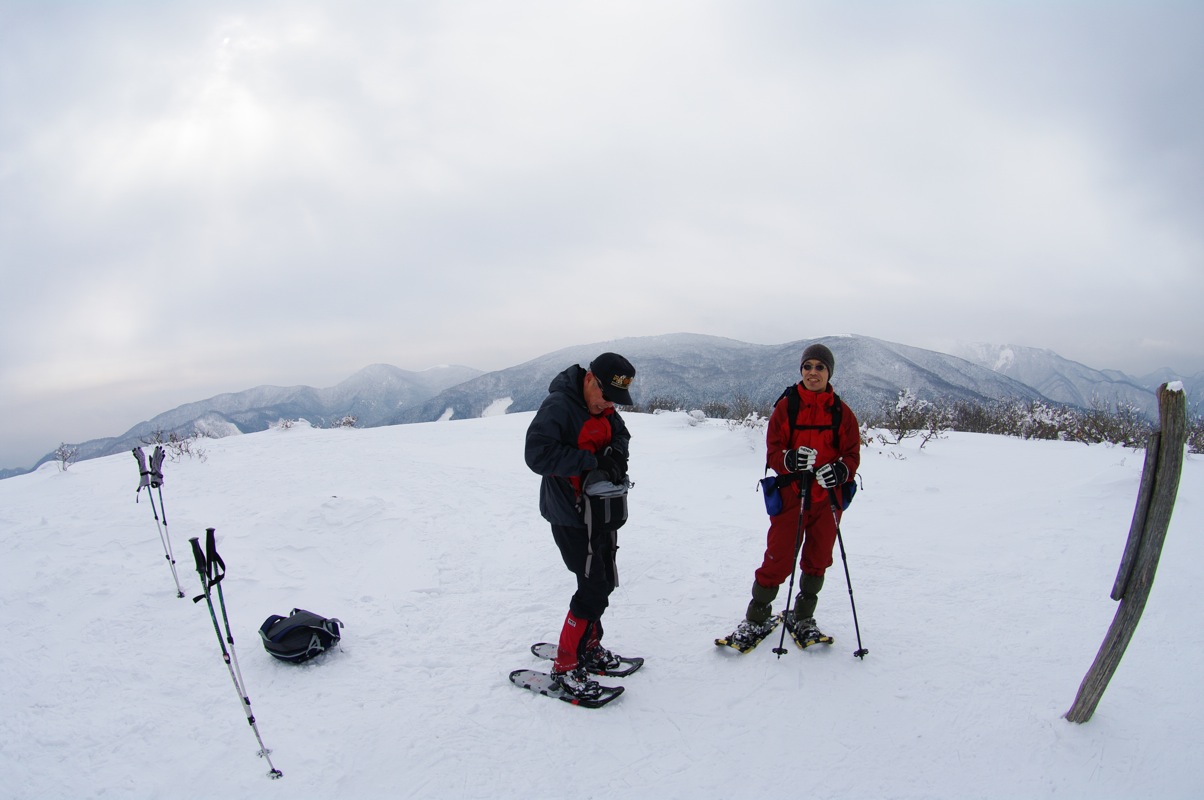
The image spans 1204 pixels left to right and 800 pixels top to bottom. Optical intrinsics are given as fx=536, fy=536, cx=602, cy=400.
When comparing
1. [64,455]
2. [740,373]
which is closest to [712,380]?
[740,373]

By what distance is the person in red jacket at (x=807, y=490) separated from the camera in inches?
176

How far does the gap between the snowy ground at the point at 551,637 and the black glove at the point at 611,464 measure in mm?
1699

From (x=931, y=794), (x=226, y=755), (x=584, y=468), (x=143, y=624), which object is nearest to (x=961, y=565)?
(x=931, y=794)

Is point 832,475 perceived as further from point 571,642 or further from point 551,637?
point 551,637

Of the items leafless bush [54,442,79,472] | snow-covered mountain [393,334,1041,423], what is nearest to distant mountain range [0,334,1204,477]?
snow-covered mountain [393,334,1041,423]

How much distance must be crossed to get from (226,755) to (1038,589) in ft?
24.0

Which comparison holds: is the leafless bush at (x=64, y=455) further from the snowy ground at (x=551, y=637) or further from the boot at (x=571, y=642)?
the boot at (x=571, y=642)

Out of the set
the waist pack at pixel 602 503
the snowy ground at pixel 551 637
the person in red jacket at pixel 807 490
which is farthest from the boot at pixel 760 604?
→ the waist pack at pixel 602 503

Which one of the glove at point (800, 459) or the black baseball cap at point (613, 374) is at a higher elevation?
the black baseball cap at point (613, 374)

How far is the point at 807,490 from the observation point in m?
4.41

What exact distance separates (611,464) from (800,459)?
157 centimetres

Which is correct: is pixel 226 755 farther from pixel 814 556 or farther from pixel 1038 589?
pixel 1038 589

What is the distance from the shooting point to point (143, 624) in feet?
16.9

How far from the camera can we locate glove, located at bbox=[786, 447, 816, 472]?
4.28 m
